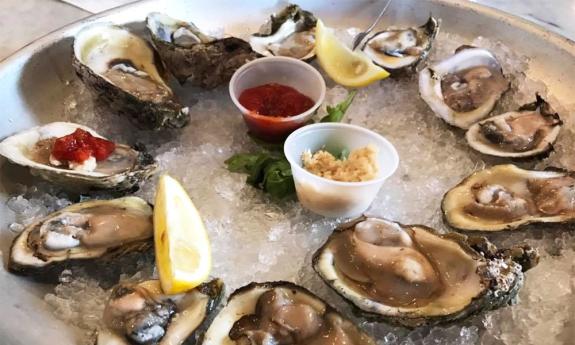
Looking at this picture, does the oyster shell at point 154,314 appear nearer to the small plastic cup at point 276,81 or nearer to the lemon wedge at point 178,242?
the lemon wedge at point 178,242

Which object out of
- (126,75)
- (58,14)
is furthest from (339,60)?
(58,14)

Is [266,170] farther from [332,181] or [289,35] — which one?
[289,35]

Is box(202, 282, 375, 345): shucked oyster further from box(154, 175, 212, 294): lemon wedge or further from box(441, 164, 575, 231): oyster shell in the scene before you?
box(441, 164, 575, 231): oyster shell

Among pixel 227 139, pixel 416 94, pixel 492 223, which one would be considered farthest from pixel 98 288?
pixel 416 94

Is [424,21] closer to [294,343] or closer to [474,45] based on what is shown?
[474,45]

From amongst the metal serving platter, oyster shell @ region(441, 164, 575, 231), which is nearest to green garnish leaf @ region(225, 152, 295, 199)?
oyster shell @ region(441, 164, 575, 231)

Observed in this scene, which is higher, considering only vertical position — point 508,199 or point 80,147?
point 80,147
